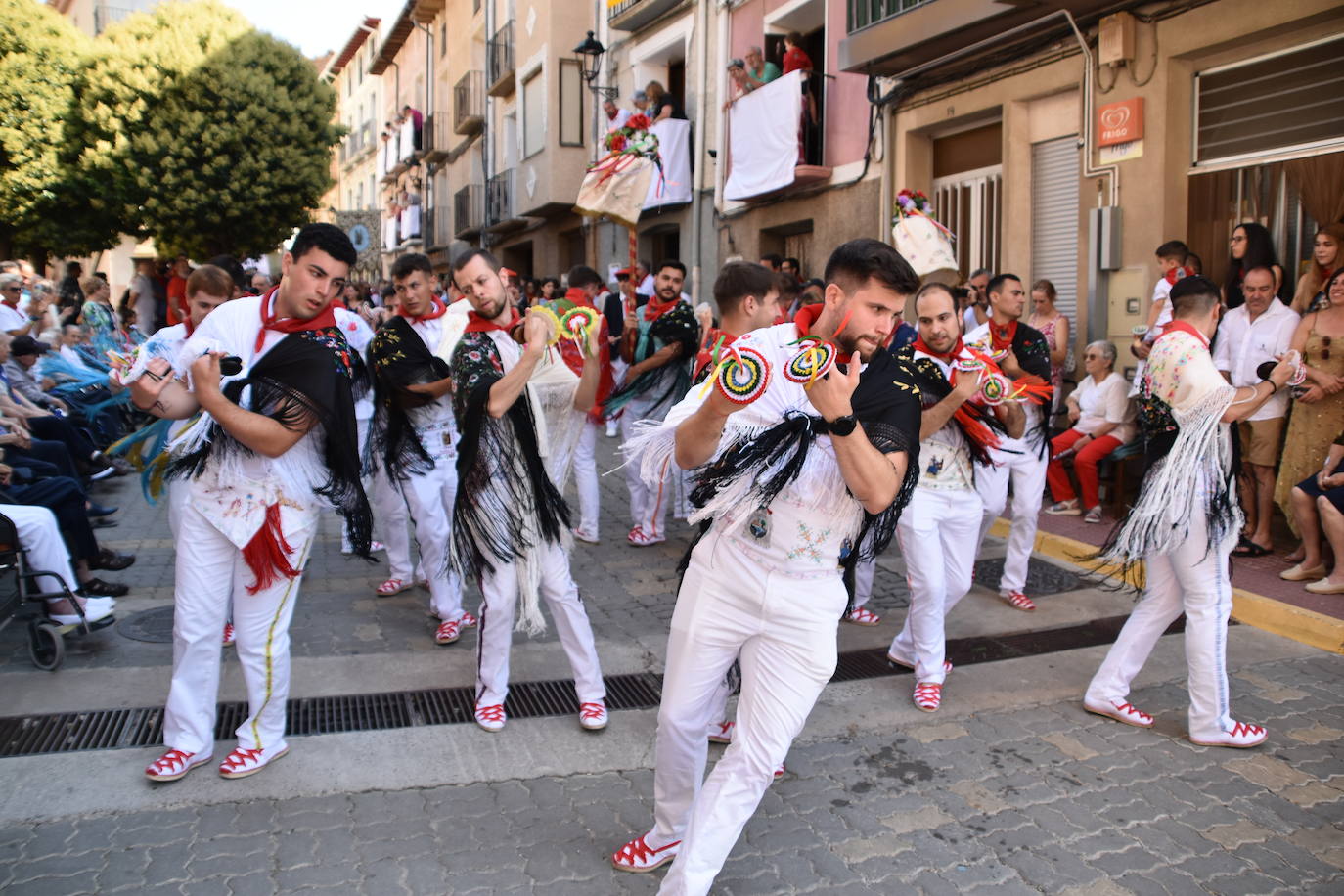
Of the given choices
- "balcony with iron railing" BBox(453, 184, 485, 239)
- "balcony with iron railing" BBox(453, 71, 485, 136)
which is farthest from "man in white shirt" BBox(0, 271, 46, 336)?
"balcony with iron railing" BBox(453, 71, 485, 136)

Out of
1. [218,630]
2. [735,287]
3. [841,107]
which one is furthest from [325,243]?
[841,107]

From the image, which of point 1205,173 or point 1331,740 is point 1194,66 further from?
point 1331,740

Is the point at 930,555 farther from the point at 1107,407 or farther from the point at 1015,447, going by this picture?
the point at 1107,407

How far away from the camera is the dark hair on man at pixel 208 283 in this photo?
479cm

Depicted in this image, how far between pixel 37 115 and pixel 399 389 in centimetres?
1602

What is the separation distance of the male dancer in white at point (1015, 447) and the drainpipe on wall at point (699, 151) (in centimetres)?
1011

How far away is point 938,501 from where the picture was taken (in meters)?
4.56

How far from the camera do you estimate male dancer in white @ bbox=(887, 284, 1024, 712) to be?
4402 mm

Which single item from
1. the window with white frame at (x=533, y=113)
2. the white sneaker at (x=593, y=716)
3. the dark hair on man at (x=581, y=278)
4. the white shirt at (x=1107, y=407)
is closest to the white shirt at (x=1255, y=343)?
the white shirt at (x=1107, y=407)

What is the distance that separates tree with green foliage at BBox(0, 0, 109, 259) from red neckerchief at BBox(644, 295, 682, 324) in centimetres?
1420

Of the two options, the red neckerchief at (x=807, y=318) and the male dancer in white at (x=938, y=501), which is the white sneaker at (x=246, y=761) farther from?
the male dancer in white at (x=938, y=501)

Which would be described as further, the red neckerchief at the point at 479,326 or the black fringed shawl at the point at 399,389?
the black fringed shawl at the point at 399,389

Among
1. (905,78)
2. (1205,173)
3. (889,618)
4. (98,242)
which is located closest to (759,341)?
(889,618)

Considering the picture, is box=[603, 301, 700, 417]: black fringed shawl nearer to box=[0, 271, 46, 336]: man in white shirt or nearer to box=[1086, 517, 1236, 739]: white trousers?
box=[1086, 517, 1236, 739]: white trousers
